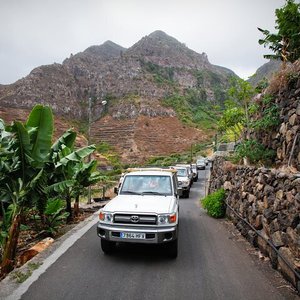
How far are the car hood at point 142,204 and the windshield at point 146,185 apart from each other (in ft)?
0.95

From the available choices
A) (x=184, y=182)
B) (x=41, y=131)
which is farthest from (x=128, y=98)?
(x=41, y=131)

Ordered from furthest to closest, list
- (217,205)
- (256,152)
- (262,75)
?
(262,75)
(217,205)
(256,152)

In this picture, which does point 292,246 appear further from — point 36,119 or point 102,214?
point 36,119

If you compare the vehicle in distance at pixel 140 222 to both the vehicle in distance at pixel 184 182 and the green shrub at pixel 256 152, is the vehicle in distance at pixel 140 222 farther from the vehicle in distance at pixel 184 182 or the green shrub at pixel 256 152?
the vehicle in distance at pixel 184 182

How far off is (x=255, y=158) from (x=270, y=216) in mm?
3352

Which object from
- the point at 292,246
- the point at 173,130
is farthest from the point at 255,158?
the point at 173,130

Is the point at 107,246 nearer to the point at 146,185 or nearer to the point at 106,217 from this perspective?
the point at 106,217

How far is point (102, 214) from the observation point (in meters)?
6.21

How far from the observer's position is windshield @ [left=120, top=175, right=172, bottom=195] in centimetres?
739

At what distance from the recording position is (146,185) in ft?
24.9

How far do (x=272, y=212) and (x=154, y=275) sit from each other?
9.49ft

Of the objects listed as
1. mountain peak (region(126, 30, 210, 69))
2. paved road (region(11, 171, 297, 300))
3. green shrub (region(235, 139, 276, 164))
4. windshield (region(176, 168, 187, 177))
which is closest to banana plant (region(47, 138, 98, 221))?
paved road (region(11, 171, 297, 300))

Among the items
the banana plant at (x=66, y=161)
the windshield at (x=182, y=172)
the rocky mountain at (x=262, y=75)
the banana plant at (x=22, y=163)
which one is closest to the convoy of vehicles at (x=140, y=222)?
the banana plant at (x=66, y=161)

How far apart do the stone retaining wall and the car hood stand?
2141 mm
